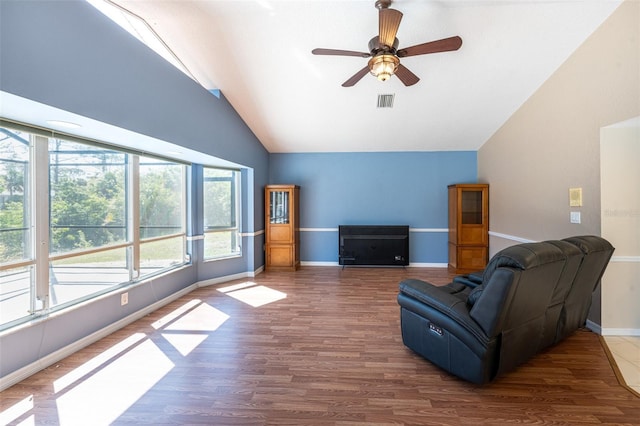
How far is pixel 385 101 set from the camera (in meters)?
3.97

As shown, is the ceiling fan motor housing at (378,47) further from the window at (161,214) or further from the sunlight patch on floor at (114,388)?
the sunlight patch on floor at (114,388)

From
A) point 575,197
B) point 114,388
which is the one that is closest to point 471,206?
point 575,197

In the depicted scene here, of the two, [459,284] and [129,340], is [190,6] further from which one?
[459,284]

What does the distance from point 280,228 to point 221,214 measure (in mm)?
1160

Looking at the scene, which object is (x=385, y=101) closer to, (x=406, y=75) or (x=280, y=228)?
(x=406, y=75)

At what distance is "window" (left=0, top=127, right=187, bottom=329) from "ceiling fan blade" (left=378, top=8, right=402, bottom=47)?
117 inches

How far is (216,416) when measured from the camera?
Result: 1.68 m

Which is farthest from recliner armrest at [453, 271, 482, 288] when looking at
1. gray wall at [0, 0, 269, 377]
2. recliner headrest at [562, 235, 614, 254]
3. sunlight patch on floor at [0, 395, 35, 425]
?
sunlight patch on floor at [0, 395, 35, 425]

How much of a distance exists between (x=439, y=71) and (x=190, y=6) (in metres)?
2.83

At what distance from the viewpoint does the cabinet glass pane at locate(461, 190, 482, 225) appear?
5059 millimetres

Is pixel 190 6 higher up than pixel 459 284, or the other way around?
pixel 190 6

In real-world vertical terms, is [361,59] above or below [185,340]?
above

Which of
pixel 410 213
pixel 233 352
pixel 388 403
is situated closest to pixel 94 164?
pixel 233 352

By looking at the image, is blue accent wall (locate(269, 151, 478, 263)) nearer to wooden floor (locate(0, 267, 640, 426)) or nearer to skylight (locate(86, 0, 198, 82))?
wooden floor (locate(0, 267, 640, 426))
